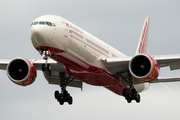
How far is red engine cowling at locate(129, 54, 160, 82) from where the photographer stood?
104ft

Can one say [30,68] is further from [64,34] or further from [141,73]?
[141,73]

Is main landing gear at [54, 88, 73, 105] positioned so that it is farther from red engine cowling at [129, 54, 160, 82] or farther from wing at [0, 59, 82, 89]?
red engine cowling at [129, 54, 160, 82]

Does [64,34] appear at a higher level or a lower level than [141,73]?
higher

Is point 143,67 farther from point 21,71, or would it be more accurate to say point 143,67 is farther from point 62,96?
point 21,71

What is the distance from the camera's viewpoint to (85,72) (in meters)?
32.8

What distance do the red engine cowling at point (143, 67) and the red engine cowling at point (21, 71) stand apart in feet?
27.2

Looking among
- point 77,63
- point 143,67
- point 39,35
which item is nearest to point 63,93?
point 77,63

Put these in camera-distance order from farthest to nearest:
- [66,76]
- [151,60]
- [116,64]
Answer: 1. [66,76]
2. [116,64]
3. [151,60]

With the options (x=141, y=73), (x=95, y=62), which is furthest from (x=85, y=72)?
(x=141, y=73)

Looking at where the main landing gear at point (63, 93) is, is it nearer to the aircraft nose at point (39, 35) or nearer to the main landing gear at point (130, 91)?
the main landing gear at point (130, 91)

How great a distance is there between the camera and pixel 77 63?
3172 centimetres

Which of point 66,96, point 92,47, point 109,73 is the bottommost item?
point 66,96

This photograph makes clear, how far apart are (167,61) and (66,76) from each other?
32.3 feet

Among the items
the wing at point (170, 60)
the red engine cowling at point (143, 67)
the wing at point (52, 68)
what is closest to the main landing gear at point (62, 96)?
the wing at point (52, 68)
